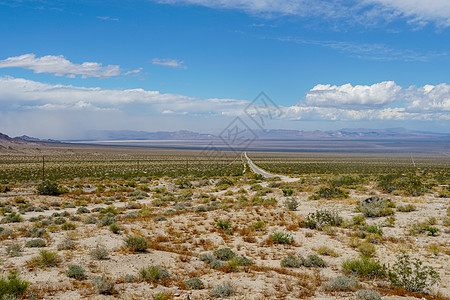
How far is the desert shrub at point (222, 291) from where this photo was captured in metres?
7.38

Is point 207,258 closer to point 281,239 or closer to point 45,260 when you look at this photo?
point 281,239

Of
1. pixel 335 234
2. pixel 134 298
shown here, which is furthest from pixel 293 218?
pixel 134 298

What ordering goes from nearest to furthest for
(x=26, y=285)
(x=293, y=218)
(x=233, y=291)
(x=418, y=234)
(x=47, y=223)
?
(x=26, y=285), (x=233, y=291), (x=418, y=234), (x=47, y=223), (x=293, y=218)

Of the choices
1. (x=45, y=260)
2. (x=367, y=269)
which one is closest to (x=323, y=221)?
(x=367, y=269)

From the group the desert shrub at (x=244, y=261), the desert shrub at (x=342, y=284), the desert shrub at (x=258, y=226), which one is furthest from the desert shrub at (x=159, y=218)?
the desert shrub at (x=342, y=284)

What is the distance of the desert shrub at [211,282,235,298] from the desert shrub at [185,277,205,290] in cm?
58

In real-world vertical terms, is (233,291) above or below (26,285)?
below

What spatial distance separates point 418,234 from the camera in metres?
12.9

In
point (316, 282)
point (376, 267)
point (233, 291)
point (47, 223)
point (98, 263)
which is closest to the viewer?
point (233, 291)

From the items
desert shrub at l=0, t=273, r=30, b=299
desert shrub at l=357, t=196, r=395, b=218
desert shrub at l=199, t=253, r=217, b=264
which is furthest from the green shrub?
desert shrub at l=357, t=196, r=395, b=218

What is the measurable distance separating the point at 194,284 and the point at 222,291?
90 cm

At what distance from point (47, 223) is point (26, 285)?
29.3ft

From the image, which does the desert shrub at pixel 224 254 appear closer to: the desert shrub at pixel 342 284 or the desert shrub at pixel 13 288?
the desert shrub at pixel 342 284

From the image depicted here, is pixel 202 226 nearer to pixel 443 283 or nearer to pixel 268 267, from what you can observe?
pixel 268 267
